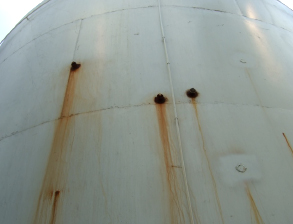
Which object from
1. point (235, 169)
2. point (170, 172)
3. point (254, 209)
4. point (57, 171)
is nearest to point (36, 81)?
point (57, 171)

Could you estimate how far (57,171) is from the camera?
2.45m

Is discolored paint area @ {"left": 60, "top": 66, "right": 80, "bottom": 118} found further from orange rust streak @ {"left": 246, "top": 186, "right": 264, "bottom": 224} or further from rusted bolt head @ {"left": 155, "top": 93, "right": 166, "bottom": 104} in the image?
orange rust streak @ {"left": 246, "top": 186, "right": 264, "bottom": 224}

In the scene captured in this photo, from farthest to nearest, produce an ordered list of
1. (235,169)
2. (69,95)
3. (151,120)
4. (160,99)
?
(69,95) < (160,99) < (151,120) < (235,169)

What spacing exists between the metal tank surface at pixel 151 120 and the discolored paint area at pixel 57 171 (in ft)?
0.04

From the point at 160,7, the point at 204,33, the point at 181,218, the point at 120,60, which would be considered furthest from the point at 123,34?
the point at 181,218

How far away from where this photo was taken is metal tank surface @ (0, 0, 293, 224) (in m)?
2.15

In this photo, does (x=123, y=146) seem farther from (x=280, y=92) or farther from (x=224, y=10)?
(x=224, y=10)

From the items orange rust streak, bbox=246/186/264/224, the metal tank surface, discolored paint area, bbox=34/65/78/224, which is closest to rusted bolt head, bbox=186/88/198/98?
the metal tank surface

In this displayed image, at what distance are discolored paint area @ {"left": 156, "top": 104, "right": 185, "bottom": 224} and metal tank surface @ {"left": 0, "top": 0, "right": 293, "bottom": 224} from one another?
0.01 metres

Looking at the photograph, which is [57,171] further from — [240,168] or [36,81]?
[240,168]

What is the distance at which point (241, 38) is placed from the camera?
375cm

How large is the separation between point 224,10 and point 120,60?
221 cm

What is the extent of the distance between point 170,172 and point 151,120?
0.62m

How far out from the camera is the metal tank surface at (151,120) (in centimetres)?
215
